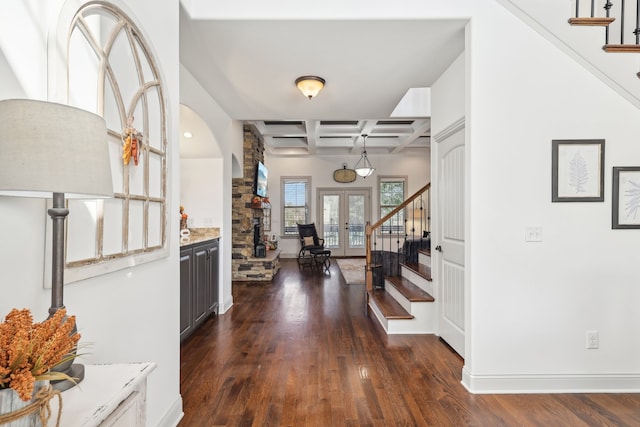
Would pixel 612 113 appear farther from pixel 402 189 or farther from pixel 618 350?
pixel 402 189

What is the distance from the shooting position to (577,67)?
247 cm

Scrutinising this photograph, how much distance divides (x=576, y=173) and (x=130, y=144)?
2935 mm

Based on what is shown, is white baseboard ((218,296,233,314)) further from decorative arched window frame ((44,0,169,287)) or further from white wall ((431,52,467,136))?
white wall ((431,52,467,136))

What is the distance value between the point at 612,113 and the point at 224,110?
Answer: 4.06 m

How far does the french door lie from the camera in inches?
393

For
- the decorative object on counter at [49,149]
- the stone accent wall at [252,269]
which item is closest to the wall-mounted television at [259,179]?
the stone accent wall at [252,269]

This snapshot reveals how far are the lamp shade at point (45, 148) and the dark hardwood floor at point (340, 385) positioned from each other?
185cm

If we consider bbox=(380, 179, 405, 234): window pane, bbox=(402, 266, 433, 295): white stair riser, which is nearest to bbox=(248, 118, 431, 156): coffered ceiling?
bbox=(380, 179, 405, 234): window pane

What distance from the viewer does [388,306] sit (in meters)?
4.03

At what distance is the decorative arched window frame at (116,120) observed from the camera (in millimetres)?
1242

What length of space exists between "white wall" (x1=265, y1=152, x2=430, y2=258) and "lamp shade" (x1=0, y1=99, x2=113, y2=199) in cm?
899

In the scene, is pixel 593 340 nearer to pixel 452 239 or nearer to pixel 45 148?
pixel 452 239

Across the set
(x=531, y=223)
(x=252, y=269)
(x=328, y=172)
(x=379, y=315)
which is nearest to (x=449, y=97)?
(x=531, y=223)

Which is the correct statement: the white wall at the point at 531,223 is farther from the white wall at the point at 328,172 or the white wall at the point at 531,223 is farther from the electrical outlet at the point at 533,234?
the white wall at the point at 328,172
